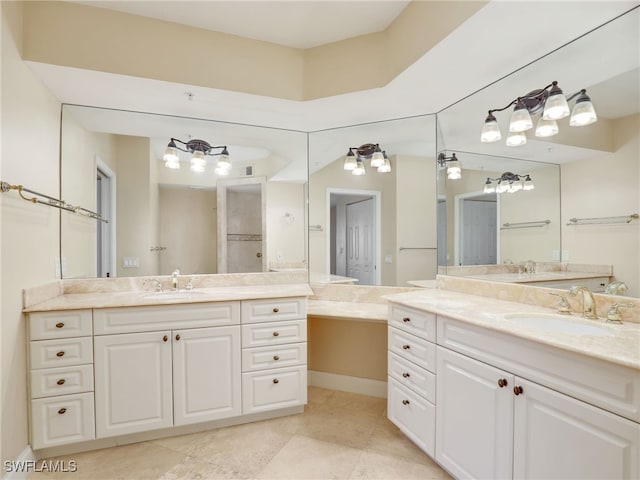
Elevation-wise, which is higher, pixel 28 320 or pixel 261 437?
pixel 28 320

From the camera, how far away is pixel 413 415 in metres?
1.75

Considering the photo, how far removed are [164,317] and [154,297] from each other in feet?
0.83

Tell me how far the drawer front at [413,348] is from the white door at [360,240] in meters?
0.76

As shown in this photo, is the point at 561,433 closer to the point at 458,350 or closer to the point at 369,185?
the point at 458,350

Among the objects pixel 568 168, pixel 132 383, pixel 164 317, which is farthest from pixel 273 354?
pixel 568 168

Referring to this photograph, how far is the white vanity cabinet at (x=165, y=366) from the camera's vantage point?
1785 mm

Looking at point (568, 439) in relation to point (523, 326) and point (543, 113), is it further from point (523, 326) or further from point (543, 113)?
point (543, 113)

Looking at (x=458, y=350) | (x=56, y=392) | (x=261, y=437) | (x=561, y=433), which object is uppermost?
(x=458, y=350)

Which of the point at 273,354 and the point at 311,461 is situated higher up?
the point at 273,354

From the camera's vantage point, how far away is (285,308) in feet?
6.97

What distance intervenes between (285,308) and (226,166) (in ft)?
4.32

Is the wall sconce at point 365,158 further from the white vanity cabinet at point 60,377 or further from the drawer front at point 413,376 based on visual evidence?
the white vanity cabinet at point 60,377

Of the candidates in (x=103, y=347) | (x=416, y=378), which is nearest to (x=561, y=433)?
(x=416, y=378)

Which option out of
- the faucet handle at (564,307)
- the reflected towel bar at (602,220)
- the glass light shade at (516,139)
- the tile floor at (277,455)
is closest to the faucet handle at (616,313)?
the faucet handle at (564,307)
